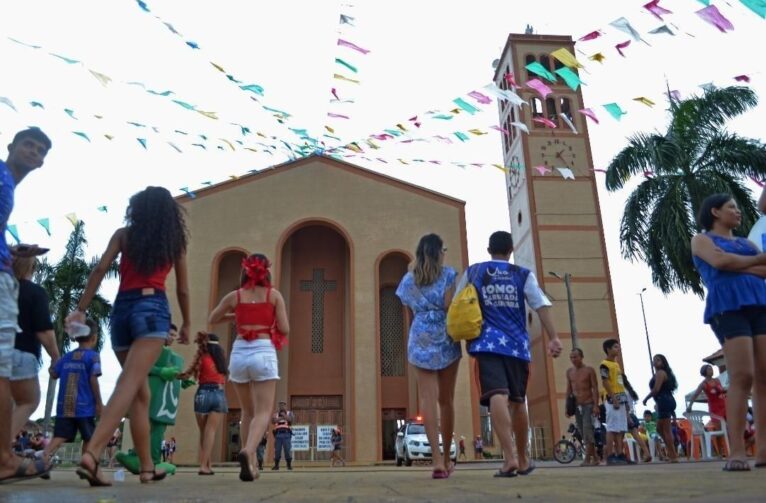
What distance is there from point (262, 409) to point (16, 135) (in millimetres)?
2446

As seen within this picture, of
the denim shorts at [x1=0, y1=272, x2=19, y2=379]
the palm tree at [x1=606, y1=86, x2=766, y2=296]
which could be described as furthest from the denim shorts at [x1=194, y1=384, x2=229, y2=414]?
the palm tree at [x1=606, y1=86, x2=766, y2=296]

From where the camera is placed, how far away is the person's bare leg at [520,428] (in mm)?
4625

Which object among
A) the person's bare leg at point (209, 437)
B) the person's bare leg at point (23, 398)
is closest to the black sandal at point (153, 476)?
the person's bare leg at point (23, 398)

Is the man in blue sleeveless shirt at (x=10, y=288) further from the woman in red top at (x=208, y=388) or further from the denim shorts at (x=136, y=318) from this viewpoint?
the woman in red top at (x=208, y=388)

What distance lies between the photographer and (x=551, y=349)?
4.51m

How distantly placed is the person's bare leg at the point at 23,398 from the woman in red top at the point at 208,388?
2.52 m

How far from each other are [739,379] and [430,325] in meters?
2.15

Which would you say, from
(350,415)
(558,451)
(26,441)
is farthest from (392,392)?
(26,441)

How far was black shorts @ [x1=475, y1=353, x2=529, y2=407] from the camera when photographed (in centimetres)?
445

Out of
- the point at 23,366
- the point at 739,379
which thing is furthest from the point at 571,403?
the point at 23,366

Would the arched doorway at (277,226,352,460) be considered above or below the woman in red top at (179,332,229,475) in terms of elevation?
above

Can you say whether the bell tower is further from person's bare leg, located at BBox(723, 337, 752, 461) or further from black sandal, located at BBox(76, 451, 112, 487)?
black sandal, located at BBox(76, 451, 112, 487)

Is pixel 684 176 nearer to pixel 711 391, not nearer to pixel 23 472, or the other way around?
pixel 711 391

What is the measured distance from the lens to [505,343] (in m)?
4.56
